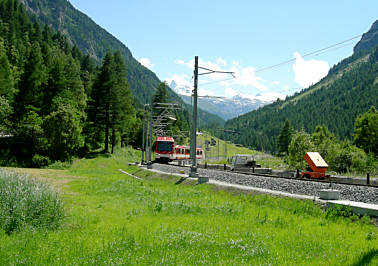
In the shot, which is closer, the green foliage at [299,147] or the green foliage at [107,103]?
the green foliage at [299,147]

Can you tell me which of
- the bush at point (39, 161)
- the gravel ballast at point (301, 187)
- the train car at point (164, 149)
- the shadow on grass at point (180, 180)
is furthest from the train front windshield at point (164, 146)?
the gravel ballast at point (301, 187)

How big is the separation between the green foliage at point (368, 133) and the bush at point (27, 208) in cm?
7204

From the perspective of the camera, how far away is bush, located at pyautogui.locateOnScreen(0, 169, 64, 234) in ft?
29.7

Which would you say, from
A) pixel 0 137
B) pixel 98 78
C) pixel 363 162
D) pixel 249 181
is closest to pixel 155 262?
pixel 249 181

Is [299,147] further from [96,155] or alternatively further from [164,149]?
[96,155]

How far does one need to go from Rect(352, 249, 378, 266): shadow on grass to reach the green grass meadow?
0.02 meters

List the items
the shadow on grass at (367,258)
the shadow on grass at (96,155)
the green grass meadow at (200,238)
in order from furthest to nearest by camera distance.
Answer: the shadow on grass at (96,155) < the green grass meadow at (200,238) < the shadow on grass at (367,258)

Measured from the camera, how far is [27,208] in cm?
966

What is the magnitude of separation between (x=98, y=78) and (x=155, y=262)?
197 ft

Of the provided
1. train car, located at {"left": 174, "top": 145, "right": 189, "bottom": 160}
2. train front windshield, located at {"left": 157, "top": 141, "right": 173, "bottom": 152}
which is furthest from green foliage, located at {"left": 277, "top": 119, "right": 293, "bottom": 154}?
train front windshield, located at {"left": 157, "top": 141, "right": 173, "bottom": 152}

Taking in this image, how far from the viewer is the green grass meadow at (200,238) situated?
274 inches

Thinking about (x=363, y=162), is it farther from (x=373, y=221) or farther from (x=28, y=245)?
(x=28, y=245)

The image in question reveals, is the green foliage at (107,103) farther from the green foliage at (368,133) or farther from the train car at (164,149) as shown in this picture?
the green foliage at (368,133)

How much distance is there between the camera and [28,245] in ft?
25.3
